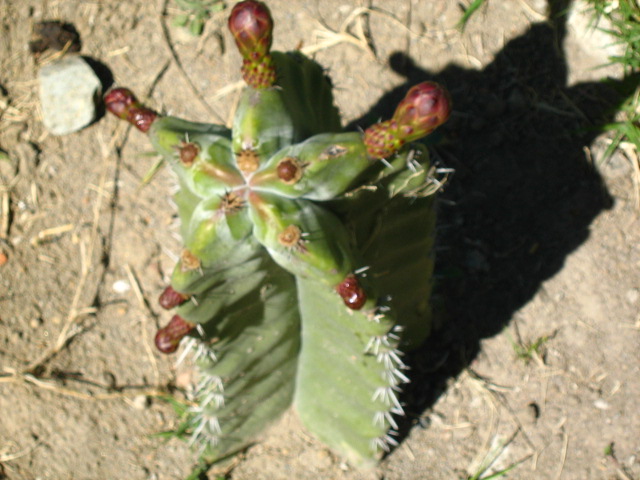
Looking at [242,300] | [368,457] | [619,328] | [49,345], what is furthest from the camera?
[49,345]

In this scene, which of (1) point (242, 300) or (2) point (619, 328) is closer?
(1) point (242, 300)

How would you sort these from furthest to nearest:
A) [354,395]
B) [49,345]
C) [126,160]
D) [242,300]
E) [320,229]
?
1. [126,160]
2. [49,345]
3. [354,395]
4. [242,300]
5. [320,229]

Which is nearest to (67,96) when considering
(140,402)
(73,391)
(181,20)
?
(181,20)

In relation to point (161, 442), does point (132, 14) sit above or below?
above

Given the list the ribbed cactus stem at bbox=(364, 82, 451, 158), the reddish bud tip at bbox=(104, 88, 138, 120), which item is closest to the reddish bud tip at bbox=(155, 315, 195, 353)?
the reddish bud tip at bbox=(104, 88, 138, 120)

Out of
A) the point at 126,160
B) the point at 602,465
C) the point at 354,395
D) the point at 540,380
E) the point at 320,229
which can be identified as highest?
the point at 320,229

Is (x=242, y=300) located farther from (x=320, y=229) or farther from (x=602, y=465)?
(x=602, y=465)

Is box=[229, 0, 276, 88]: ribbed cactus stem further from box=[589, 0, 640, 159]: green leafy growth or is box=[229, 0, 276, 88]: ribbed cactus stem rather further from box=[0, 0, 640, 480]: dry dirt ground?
box=[589, 0, 640, 159]: green leafy growth

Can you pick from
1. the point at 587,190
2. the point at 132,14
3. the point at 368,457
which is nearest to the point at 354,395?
the point at 368,457
